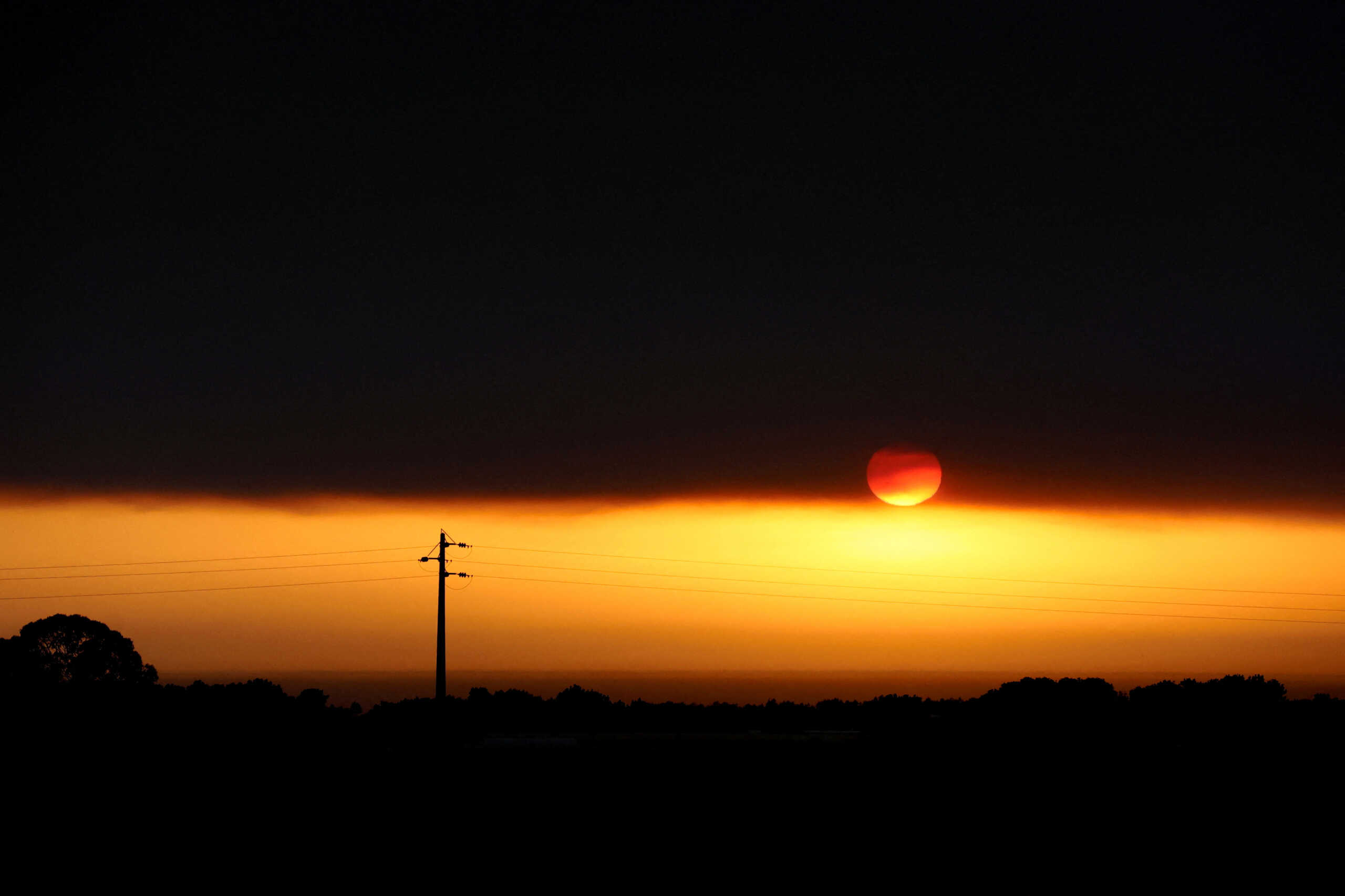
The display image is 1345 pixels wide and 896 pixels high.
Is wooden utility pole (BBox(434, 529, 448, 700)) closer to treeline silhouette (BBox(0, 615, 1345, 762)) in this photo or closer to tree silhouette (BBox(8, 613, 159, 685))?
treeline silhouette (BBox(0, 615, 1345, 762))

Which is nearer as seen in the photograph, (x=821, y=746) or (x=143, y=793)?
(x=143, y=793)

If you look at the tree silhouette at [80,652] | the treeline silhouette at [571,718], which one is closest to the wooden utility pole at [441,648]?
the treeline silhouette at [571,718]

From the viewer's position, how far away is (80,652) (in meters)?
114

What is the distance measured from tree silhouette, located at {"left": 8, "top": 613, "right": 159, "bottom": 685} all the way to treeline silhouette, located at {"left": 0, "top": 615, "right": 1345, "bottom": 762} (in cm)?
13

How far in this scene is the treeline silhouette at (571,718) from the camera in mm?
71125

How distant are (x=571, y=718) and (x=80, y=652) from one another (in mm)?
44593

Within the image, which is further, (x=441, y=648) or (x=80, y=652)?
(x=80, y=652)

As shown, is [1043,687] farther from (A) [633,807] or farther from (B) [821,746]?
(A) [633,807]

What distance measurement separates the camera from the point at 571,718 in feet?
366

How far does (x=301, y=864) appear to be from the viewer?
45.1 m

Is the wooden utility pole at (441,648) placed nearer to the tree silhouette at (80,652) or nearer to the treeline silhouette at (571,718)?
the treeline silhouette at (571,718)

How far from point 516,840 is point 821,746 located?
26.8 metres

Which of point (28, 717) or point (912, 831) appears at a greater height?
→ point (28, 717)

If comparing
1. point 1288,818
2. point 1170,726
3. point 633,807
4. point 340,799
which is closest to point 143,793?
point 340,799
